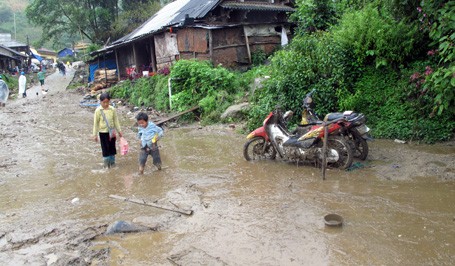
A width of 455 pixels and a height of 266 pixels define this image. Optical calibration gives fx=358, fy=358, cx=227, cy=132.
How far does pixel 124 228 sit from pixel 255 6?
1479 cm

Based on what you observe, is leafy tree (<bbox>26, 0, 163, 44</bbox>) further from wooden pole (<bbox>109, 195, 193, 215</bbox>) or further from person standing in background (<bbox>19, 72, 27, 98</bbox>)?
wooden pole (<bbox>109, 195, 193, 215</bbox>)

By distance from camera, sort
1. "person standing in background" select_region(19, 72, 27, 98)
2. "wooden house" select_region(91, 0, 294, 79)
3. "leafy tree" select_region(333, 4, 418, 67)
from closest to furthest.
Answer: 1. "leafy tree" select_region(333, 4, 418, 67)
2. "wooden house" select_region(91, 0, 294, 79)
3. "person standing in background" select_region(19, 72, 27, 98)

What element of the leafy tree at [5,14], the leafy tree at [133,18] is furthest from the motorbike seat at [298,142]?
the leafy tree at [5,14]

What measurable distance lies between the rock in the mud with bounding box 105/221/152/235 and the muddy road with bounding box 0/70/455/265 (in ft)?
0.28

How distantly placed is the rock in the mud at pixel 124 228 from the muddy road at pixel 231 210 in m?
0.08

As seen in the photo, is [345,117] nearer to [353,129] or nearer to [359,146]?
[353,129]

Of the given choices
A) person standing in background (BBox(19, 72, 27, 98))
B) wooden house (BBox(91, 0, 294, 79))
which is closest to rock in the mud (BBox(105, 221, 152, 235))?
wooden house (BBox(91, 0, 294, 79))

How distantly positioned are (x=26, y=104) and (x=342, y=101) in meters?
18.9

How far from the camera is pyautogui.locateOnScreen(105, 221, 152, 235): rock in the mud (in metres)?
4.25

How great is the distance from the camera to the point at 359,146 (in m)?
6.67

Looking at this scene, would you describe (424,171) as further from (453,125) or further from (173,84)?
(173,84)

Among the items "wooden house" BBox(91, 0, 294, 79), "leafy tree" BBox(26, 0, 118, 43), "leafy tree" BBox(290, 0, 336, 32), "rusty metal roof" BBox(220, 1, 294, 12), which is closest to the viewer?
"leafy tree" BBox(290, 0, 336, 32)

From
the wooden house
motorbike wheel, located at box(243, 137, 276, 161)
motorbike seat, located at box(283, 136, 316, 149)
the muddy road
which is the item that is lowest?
the muddy road

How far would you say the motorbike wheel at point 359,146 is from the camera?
6405 mm
